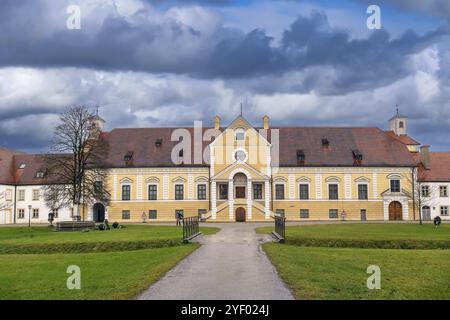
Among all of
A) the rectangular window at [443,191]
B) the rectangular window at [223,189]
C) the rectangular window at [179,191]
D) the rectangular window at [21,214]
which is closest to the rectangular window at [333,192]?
the rectangular window at [223,189]

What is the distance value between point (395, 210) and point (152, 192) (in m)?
27.7

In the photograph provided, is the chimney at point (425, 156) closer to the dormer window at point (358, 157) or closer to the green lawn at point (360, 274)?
the dormer window at point (358, 157)

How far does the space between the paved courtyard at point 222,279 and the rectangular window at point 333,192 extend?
38183 millimetres

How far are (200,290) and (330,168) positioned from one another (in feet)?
159

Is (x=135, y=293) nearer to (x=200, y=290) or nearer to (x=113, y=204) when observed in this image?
(x=200, y=290)

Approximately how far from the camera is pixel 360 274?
591 inches

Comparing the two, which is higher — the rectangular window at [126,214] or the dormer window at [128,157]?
the dormer window at [128,157]

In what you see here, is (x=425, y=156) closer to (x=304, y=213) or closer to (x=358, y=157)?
(x=358, y=157)

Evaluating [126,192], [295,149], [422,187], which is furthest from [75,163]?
[422,187]

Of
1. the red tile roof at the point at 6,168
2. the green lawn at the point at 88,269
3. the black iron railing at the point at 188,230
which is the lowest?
the green lawn at the point at 88,269

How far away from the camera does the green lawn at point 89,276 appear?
1233 centimetres

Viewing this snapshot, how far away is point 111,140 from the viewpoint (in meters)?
63.2

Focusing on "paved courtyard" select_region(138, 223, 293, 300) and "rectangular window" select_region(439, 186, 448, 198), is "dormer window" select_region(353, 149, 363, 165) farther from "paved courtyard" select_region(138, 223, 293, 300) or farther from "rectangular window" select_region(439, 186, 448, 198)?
"paved courtyard" select_region(138, 223, 293, 300)
